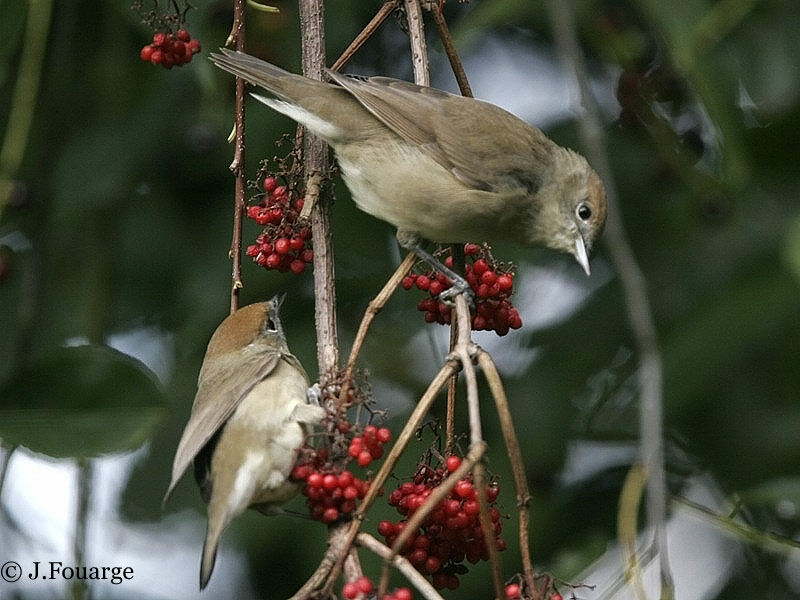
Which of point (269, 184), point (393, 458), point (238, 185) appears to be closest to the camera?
point (393, 458)

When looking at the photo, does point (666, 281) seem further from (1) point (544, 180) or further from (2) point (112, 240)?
(2) point (112, 240)


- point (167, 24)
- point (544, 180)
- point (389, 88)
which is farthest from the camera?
point (544, 180)

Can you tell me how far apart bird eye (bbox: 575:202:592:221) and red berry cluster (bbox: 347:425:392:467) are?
1.63m

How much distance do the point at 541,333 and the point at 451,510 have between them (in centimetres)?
172

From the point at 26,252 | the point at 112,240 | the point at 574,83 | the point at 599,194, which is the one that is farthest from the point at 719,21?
the point at 26,252

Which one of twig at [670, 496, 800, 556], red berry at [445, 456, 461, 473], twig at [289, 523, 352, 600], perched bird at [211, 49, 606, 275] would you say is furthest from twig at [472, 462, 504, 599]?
perched bird at [211, 49, 606, 275]

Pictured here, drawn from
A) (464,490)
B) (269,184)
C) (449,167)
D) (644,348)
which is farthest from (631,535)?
(449,167)

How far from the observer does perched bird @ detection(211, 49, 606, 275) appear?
4.07m

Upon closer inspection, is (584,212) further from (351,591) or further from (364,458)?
(351,591)

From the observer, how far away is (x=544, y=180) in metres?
4.43

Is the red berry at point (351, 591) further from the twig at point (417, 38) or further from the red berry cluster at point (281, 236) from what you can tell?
the twig at point (417, 38)

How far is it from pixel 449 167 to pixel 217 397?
1.37 meters

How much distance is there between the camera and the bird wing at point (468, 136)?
4.17m

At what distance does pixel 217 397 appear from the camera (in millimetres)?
3512
